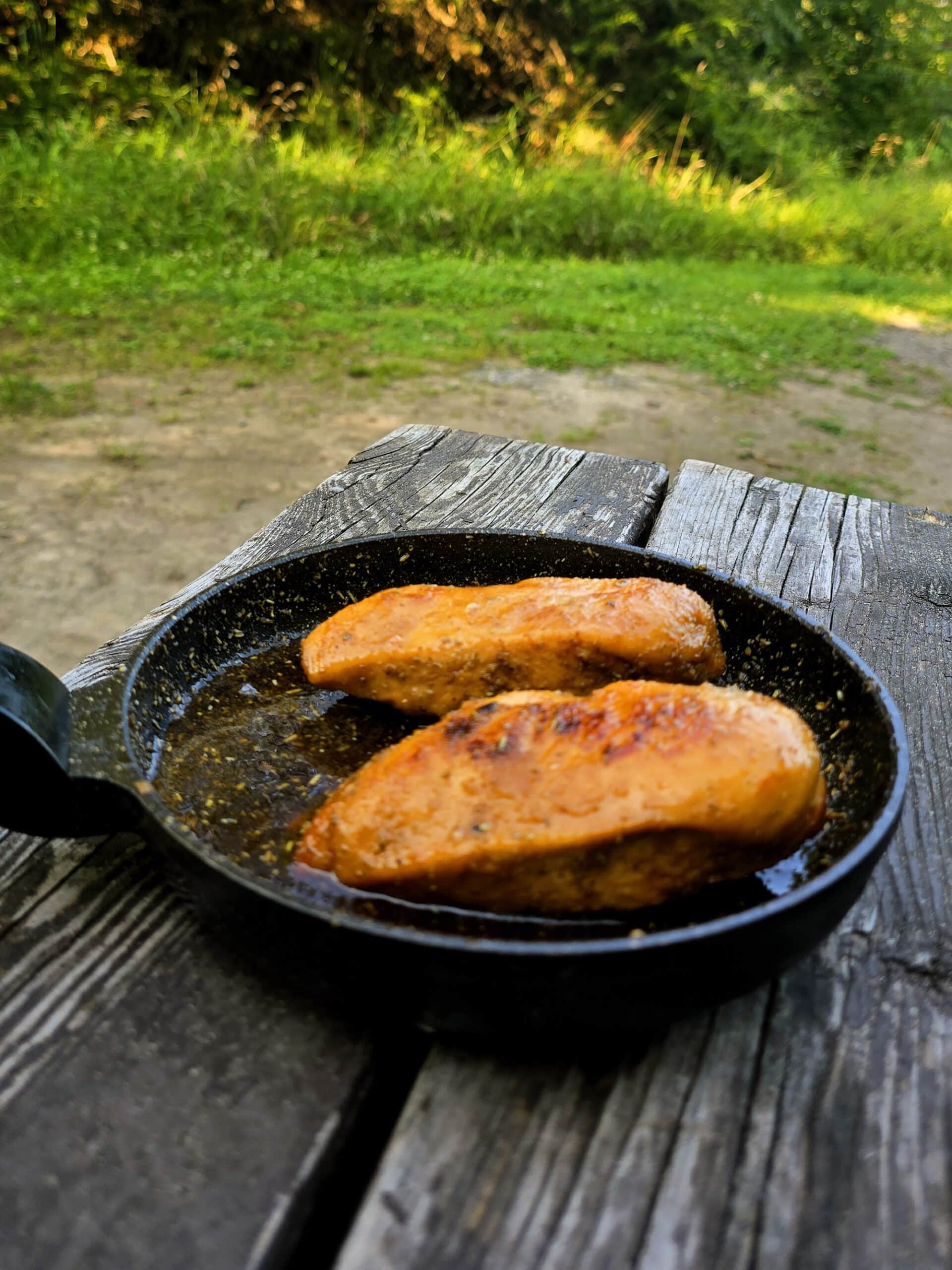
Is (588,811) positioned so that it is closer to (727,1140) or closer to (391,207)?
(727,1140)

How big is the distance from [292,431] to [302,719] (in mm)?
4711

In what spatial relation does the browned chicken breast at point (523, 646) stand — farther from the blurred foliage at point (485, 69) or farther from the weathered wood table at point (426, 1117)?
the blurred foliage at point (485, 69)

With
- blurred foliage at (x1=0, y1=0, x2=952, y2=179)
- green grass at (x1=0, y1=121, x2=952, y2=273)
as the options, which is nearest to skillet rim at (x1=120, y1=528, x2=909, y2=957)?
green grass at (x1=0, y1=121, x2=952, y2=273)

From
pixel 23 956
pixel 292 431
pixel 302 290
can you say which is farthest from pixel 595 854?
pixel 302 290

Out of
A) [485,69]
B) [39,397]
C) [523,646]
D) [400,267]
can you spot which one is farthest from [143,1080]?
[485,69]

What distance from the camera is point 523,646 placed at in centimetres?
142

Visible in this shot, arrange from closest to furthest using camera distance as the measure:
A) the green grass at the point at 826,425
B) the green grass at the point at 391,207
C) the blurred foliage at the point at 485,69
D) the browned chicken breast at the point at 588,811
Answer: the browned chicken breast at the point at 588,811, the green grass at the point at 826,425, the green grass at the point at 391,207, the blurred foliage at the point at 485,69

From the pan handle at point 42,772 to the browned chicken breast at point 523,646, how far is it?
0.42 metres

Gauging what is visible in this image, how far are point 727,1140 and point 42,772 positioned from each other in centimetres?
78

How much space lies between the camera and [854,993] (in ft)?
3.48

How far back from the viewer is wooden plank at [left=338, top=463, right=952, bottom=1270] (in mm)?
820

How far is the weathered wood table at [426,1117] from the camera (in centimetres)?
82

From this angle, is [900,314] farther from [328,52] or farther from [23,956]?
[23,956]

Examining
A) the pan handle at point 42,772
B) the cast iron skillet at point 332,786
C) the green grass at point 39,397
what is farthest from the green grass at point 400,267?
the pan handle at point 42,772
